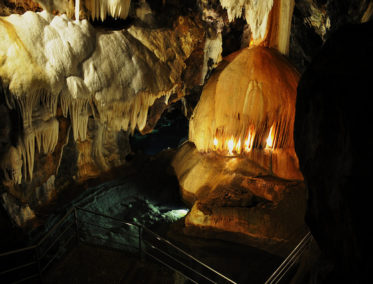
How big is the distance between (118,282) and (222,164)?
4121 millimetres

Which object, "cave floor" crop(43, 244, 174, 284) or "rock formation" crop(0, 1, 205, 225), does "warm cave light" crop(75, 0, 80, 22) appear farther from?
"cave floor" crop(43, 244, 174, 284)

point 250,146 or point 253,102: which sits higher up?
point 253,102

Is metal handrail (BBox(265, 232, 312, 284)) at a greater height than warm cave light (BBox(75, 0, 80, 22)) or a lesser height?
lesser

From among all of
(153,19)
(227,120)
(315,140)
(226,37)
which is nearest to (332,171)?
(315,140)

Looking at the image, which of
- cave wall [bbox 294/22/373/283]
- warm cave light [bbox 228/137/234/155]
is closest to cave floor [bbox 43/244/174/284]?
cave wall [bbox 294/22/373/283]

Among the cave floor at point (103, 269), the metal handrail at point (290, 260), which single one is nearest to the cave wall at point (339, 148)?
the metal handrail at point (290, 260)

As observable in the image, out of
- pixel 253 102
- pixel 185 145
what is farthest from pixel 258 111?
pixel 185 145

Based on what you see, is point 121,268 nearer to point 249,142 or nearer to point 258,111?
point 249,142

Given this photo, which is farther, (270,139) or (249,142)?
(249,142)

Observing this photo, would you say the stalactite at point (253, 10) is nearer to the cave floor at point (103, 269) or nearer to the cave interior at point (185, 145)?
the cave interior at point (185, 145)

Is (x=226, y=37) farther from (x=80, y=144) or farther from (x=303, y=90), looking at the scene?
(x=303, y=90)

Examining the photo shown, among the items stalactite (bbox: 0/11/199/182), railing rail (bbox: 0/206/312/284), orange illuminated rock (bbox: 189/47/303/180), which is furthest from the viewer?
orange illuminated rock (bbox: 189/47/303/180)

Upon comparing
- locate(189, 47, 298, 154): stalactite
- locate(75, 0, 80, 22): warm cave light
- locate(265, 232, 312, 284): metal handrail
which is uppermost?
locate(75, 0, 80, 22): warm cave light

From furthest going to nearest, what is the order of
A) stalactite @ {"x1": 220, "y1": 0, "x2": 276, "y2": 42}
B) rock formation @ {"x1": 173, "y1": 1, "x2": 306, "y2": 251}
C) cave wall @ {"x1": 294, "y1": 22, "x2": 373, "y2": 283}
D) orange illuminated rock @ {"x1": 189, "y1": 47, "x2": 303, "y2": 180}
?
orange illuminated rock @ {"x1": 189, "y1": 47, "x2": 303, "y2": 180}
stalactite @ {"x1": 220, "y1": 0, "x2": 276, "y2": 42}
rock formation @ {"x1": 173, "y1": 1, "x2": 306, "y2": 251}
cave wall @ {"x1": 294, "y1": 22, "x2": 373, "y2": 283}
